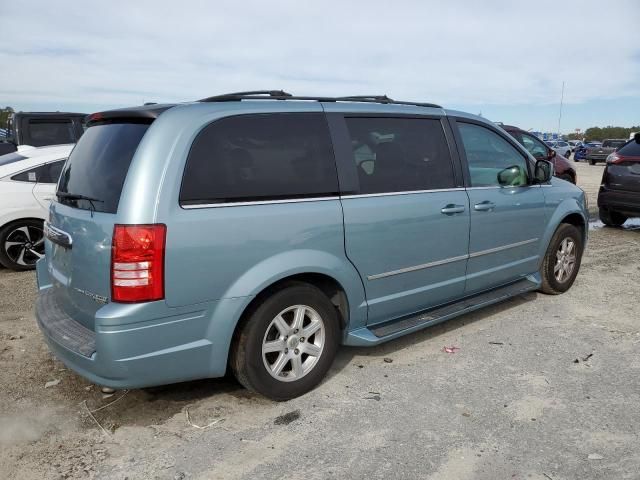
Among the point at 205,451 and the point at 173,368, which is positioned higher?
the point at 173,368

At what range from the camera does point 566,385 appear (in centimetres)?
362

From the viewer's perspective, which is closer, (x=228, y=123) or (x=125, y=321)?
(x=125, y=321)

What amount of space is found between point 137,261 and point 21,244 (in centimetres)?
444

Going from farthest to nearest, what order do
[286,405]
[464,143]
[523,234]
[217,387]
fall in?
[523,234] < [464,143] < [217,387] < [286,405]

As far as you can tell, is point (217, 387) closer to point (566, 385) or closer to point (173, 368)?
point (173, 368)

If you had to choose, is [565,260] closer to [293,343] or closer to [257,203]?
[293,343]

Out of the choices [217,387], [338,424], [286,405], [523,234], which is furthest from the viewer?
[523,234]

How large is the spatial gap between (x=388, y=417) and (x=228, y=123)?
1.93 meters

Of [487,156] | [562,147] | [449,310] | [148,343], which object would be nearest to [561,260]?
[487,156]

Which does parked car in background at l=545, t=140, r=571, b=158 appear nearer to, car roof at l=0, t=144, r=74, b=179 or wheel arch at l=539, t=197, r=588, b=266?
wheel arch at l=539, t=197, r=588, b=266

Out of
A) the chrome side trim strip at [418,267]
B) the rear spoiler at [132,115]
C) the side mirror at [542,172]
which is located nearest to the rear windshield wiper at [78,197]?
the rear spoiler at [132,115]

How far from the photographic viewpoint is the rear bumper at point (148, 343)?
2.74m

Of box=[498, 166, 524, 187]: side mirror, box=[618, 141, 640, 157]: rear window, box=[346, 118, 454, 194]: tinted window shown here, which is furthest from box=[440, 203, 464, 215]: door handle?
box=[618, 141, 640, 157]: rear window

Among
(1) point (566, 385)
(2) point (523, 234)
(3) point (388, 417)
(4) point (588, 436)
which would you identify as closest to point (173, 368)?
(3) point (388, 417)
